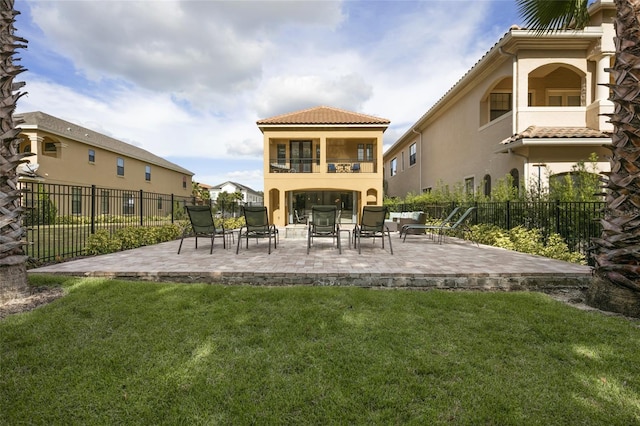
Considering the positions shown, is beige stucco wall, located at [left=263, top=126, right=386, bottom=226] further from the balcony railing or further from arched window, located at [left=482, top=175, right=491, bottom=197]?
arched window, located at [left=482, top=175, right=491, bottom=197]

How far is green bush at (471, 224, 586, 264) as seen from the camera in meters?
6.56

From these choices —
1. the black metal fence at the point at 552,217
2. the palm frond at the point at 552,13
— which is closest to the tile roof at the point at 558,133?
the black metal fence at the point at 552,217

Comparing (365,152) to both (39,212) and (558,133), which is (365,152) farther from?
(39,212)

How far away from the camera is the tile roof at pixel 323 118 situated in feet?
57.9

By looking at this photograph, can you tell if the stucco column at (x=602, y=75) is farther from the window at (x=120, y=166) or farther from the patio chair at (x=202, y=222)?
the window at (x=120, y=166)

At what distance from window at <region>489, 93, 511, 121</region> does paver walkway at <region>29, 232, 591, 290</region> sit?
9.58 metres

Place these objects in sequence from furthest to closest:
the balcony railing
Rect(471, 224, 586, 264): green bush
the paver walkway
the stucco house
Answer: the balcony railing, the stucco house, Rect(471, 224, 586, 264): green bush, the paver walkway

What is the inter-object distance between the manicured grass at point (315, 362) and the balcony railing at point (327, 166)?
1490cm

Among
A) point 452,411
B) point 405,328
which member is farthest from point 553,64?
point 452,411

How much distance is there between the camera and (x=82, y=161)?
21.0 metres

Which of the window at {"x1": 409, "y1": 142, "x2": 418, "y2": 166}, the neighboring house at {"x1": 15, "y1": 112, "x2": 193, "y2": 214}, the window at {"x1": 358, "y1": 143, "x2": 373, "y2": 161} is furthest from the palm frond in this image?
the window at {"x1": 409, "y1": 142, "x2": 418, "y2": 166}

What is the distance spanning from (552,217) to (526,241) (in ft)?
3.03

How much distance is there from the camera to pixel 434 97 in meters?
18.6

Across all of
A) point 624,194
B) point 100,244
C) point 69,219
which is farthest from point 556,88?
point 69,219
